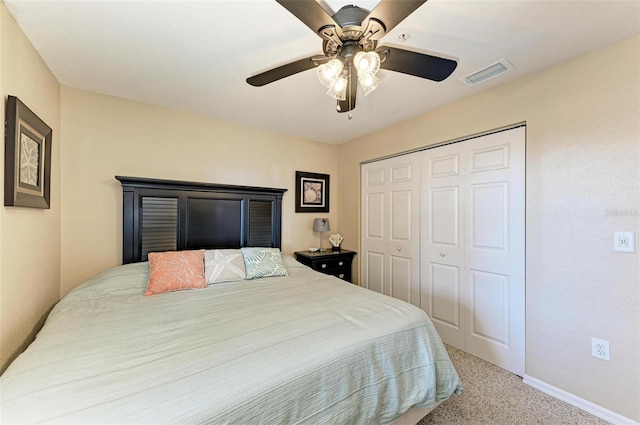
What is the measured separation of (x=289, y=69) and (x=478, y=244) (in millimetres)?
2149

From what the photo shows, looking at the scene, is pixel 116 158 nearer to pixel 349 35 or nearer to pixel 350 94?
pixel 350 94

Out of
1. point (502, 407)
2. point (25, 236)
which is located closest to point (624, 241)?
point (502, 407)

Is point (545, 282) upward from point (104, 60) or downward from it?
downward

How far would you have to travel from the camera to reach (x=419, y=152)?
2795 mm

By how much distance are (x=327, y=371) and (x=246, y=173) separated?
2.46 metres

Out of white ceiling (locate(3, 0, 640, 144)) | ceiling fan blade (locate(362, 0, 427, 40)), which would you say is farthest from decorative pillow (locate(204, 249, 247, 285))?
ceiling fan blade (locate(362, 0, 427, 40))

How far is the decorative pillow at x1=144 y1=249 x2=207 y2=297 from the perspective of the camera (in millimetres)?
1935

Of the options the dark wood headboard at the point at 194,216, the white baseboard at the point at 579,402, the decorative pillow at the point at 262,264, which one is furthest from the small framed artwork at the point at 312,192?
the white baseboard at the point at 579,402

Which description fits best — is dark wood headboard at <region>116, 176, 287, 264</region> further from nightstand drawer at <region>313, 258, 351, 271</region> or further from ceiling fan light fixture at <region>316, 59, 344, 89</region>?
ceiling fan light fixture at <region>316, 59, 344, 89</region>

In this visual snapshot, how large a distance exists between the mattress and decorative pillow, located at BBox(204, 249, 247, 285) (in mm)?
292

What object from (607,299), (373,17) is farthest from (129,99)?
(607,299)

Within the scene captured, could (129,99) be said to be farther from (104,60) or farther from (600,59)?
(600,59)

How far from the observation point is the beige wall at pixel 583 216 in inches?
60.9

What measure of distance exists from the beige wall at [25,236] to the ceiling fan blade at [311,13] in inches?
60.0
